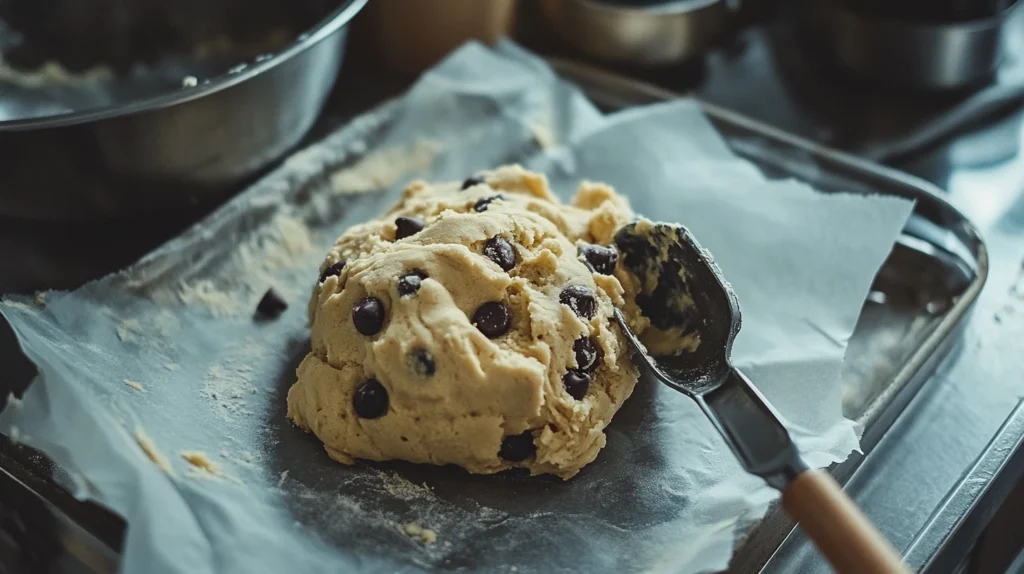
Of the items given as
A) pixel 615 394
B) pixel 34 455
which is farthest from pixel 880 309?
pixel 34 455

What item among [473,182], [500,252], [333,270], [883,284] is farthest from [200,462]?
[883,284]

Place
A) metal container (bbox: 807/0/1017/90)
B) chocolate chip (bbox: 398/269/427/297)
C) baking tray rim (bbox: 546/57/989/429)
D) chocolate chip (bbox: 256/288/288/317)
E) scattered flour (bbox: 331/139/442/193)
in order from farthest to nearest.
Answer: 1. metal container (bbox: 807/0/1017/90)
2. scattered flour (bbox: 331/139/442/193)
3. chocolate chip (bbox: 256/288/288/317)
4. baking tray rim (bbox: 546/57/989/429)
5. chocolate chip (bbox: 398/269/427/297)

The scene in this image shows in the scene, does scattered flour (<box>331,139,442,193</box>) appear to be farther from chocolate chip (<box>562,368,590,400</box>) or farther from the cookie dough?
chocolate chip (<box>562,368,590,400</box>)

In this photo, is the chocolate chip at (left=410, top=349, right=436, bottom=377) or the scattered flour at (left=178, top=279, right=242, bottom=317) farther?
the scattered flour at (left=178, top=279, right=242, bottom=317)

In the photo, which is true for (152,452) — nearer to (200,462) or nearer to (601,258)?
(200,462)

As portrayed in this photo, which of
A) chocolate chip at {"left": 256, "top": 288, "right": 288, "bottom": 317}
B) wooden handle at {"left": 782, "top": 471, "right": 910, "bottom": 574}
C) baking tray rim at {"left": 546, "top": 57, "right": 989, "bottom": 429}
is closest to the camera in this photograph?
wooden handle at {"left": 782, "top": 471, "right": 910, "bottom": 574}

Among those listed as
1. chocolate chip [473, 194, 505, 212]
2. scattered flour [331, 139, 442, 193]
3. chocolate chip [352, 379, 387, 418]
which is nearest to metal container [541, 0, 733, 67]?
scattered flour [331, 139, 442, 193]

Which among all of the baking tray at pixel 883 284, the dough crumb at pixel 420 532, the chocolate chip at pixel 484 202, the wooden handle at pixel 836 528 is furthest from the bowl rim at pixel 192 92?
the wooden handle at pixel 836 528
